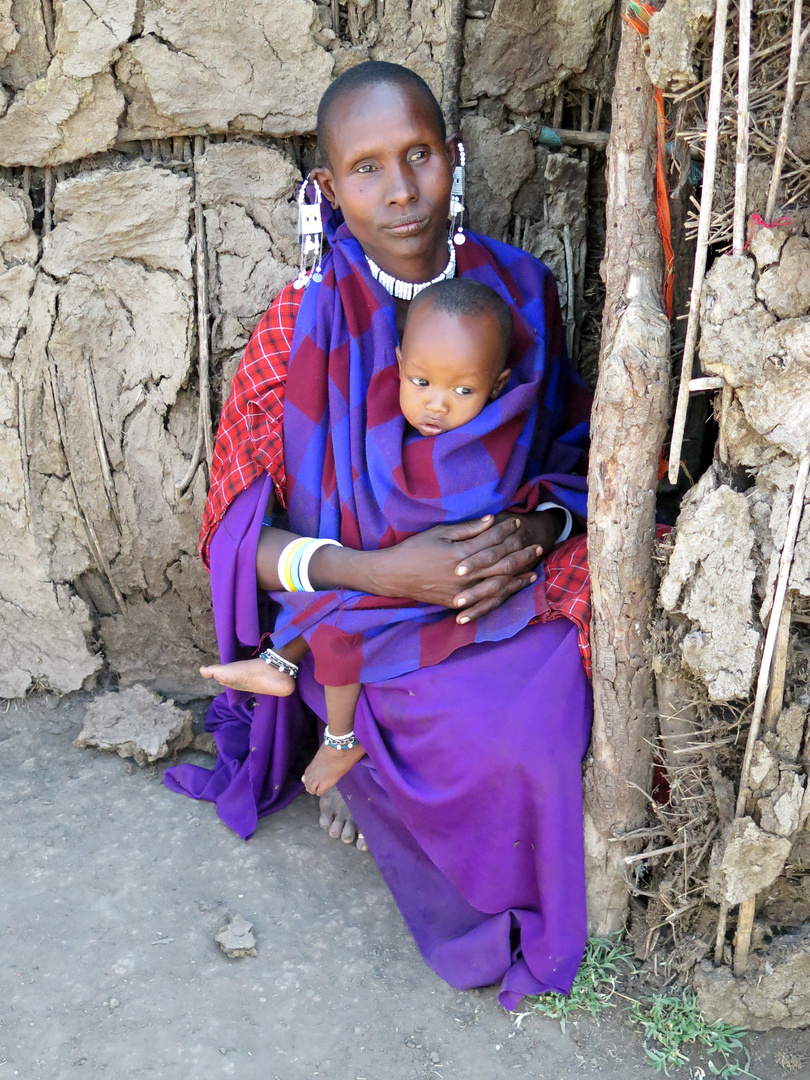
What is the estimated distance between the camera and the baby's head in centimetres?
212

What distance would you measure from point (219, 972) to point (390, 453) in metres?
1.17

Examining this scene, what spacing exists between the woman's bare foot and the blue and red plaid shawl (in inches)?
3.4

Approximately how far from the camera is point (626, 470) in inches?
76.2

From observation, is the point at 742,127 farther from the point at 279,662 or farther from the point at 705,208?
the point at 279,662

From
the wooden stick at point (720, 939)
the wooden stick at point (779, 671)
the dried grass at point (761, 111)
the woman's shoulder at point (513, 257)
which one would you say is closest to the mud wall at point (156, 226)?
the woman's shoulder at point (513, 257)

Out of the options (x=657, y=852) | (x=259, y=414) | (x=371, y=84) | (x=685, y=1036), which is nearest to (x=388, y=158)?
(x=371, y=84)

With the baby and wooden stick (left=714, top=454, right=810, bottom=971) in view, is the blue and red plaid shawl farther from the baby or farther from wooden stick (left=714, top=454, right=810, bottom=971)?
wooden stick (left=714, top=454, right=810, bottom=971)

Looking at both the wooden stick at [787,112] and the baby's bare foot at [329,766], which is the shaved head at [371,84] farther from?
the baby's bare foot at [329,766]

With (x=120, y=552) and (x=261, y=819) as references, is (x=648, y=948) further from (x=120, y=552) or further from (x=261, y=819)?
(x=120, y=552)

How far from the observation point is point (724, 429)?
73.6 inches

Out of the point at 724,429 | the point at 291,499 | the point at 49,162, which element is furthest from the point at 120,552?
the point at 724,429

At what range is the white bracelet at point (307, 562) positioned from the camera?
2340 millimetres

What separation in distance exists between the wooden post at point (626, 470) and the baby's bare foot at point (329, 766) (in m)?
0.58

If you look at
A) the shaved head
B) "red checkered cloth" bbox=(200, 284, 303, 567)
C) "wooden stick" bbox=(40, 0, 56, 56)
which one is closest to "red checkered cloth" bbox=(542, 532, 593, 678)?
"red checkered cloth" bbox=(200, 284, 303, 567)
